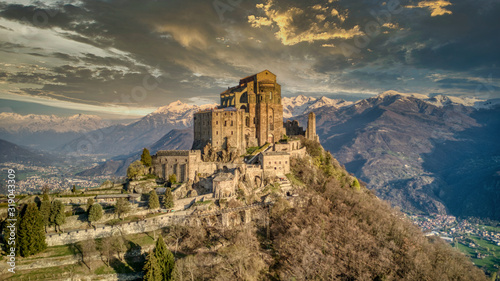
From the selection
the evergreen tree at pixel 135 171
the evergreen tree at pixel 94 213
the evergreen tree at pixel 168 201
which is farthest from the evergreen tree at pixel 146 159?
the evergreen tree at pixel 94 213

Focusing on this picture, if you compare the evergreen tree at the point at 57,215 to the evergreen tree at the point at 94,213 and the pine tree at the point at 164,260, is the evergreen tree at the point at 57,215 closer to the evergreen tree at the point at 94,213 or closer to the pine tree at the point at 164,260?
the evergreen tree at the point at 94,213

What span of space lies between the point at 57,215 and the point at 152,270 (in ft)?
53.1

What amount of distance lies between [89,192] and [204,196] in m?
21.1

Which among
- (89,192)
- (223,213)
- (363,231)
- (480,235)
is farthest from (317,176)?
(480,235)

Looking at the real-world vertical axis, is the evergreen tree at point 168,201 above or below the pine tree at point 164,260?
above

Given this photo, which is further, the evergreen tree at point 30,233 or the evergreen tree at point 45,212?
the evergreen tree at point 45,212

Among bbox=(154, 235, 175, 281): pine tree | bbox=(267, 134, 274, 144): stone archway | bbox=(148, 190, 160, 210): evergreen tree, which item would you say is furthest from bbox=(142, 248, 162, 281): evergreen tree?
bbox=(267, 134, 274, 144): stone archway

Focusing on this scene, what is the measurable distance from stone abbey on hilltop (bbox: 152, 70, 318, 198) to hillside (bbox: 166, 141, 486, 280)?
9.98 metres

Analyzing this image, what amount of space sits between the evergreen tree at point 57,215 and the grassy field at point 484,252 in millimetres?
128805

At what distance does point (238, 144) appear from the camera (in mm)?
68500

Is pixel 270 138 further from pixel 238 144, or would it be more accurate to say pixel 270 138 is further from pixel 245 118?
pixel 238 144

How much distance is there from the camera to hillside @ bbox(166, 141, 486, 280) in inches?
1583

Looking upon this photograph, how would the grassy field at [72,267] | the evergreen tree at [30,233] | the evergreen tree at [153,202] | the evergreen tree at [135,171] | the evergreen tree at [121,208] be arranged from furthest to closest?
the evergreen tree at [135,171]
the evergreen tree at [153,202]
the evergreen tree at [121,208]
the evergreen tree at [30,233]
the grassy field at [72,267]

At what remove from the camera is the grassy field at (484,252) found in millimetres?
110044
